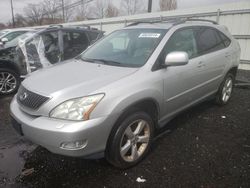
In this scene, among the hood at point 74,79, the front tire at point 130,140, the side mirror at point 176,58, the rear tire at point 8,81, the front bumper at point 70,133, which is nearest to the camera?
the front bumper at point 70,133

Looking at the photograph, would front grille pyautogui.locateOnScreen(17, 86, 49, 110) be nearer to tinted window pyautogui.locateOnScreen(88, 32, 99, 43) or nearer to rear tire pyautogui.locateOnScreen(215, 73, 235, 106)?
rear tire pyautogui.locateOnScreen(215, 73, 235, 106)

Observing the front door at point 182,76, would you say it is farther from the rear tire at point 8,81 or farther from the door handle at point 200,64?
the rear tire at point 8,81

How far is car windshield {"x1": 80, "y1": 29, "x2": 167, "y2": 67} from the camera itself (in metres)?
3.54

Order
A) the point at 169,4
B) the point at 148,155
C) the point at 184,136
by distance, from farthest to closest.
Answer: the point at 169,4 < the point at 184,136 < the point at 148,155

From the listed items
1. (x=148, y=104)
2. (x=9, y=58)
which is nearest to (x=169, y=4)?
(x=9, y=58)

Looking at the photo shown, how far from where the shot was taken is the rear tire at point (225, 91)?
17.0 feet

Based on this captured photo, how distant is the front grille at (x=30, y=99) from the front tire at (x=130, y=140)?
0.87 metres

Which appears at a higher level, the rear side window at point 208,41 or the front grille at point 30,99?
the rear side window at point 208,41

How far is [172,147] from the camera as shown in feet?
12.2

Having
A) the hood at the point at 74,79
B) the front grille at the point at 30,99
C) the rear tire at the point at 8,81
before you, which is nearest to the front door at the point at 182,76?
the hood at the point at 74,79

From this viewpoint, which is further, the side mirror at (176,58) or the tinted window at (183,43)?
the tinted window at (183,43)

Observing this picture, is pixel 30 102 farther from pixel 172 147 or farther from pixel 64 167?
pixel 172 147

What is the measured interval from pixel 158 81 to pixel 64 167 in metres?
1.62

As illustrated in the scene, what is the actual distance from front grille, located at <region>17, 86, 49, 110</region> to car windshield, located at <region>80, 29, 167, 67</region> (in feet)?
3.76
